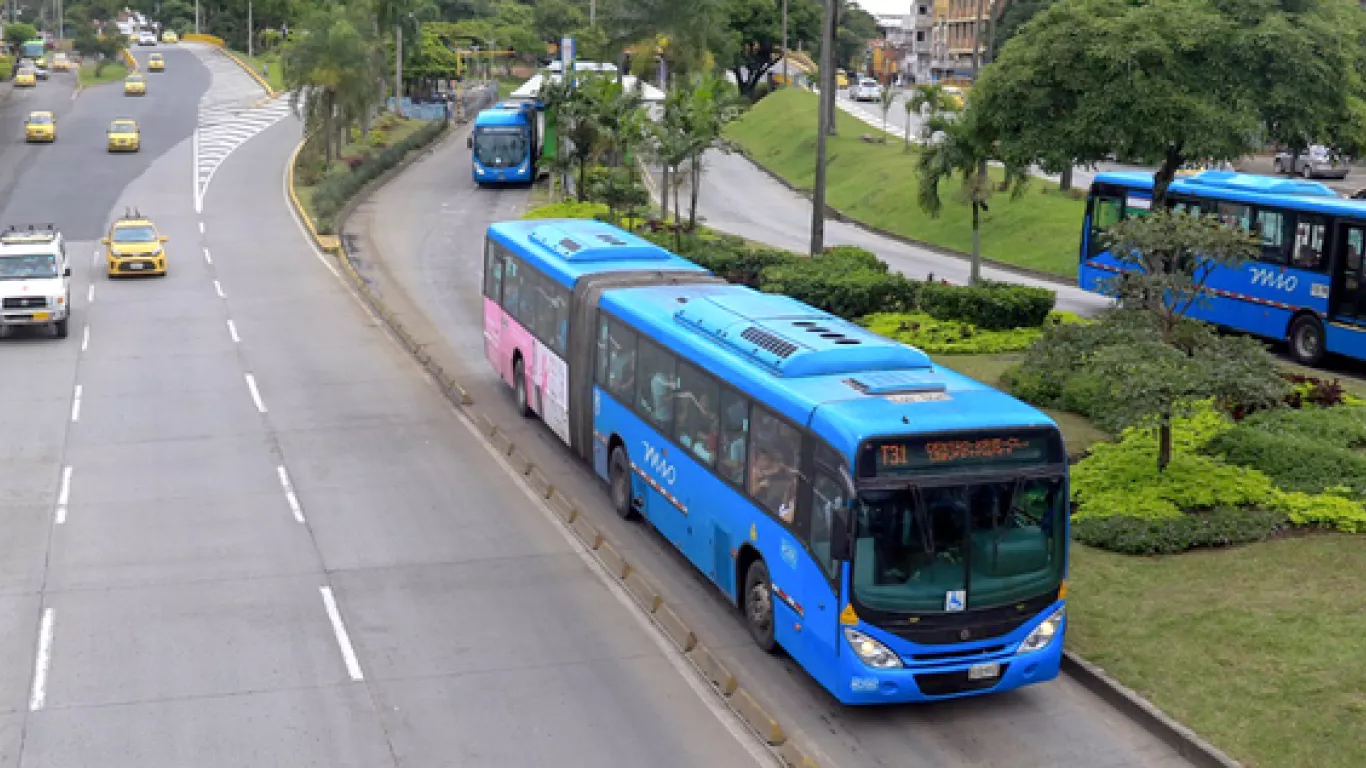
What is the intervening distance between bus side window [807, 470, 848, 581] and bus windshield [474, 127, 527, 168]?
47.5 meters

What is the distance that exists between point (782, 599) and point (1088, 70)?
725 inches

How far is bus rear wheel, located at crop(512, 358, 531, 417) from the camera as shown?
2464cm

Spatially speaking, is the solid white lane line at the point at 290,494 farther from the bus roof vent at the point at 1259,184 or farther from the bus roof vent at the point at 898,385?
the bus roof vent at the point at 1259,184

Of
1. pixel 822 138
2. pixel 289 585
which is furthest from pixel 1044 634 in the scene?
pixel 822 138

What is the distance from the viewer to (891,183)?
59.8 meters

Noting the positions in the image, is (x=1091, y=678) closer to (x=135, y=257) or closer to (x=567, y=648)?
(x=567, y=648)

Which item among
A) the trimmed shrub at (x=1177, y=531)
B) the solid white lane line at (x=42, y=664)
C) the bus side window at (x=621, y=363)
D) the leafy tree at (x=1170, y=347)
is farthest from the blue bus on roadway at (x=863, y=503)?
the solid white lane line at (x=42, y=664)

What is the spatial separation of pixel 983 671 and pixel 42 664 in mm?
9204

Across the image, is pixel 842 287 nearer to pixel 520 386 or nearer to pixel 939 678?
pixel 520 386

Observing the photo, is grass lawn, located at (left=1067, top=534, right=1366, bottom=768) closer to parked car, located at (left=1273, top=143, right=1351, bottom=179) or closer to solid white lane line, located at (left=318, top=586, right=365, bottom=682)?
solid white lane line, located at (left=318, top=586, right=365, bottom=682)

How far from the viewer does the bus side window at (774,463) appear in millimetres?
14094

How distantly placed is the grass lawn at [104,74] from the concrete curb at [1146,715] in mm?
103646

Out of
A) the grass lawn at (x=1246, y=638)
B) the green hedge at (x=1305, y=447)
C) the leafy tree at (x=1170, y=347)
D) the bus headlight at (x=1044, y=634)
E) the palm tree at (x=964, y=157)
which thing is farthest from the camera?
the palm tree at (x=964, y=157)

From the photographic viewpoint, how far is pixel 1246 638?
1494 centimetres
